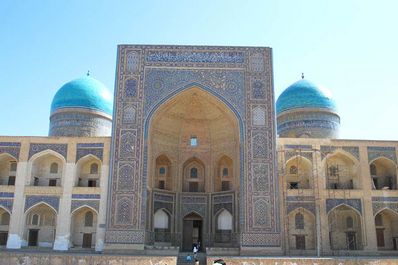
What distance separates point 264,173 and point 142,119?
203 inches

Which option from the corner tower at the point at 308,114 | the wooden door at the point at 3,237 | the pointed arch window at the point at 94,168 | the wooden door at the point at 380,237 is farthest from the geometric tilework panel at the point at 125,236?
the corner tower at the point at 308,114

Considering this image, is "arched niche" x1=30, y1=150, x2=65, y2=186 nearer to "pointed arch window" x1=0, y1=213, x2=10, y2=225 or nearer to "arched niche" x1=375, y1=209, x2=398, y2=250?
"pointed arch window" x1=0, y1=213, x2=10, y2=225

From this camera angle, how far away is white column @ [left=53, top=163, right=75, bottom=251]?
17750 millimetres

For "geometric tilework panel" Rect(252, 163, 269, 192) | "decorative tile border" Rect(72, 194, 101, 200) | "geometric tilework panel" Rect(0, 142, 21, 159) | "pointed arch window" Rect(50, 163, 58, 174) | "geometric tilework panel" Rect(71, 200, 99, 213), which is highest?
"geometric tilework panel" Rect(0, 142, 21, 159)

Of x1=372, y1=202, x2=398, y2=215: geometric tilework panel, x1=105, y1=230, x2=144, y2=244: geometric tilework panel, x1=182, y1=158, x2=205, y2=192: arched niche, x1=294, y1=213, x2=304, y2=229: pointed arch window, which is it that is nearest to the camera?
x1=105, y1=230, x2=144, y2=244: geometric tilework panel

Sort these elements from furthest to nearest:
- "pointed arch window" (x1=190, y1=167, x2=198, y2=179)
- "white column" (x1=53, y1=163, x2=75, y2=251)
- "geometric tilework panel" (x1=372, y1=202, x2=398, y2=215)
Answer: "pointed arch window" (x1=190, y1=167, x2=198, y2=179) < "geometric tilework panel" (x1=372, y1=202, x2=398, y2=215) < "white column" (x1=53, y1=163, x2=75, y2=251)

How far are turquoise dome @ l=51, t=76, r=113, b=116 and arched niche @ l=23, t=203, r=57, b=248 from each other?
6.58 m

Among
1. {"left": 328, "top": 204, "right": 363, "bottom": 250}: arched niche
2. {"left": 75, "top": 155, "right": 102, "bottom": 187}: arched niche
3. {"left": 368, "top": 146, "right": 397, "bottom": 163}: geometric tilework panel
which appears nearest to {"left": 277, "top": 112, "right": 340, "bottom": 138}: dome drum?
{"left": 368, "top": 146, "right": 397, "bottom": 163}: geometric tilework panel

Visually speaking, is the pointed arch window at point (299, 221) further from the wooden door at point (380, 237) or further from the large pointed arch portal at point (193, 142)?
the wooden door at point (380, 237)

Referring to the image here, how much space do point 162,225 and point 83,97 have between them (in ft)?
27.9

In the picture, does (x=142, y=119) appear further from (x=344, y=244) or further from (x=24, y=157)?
(x=344, y=244)

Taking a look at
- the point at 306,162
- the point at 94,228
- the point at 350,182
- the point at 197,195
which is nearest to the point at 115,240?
the point at 94,228

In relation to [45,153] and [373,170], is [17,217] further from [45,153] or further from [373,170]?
[373,170]

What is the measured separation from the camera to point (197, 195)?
790 inches
